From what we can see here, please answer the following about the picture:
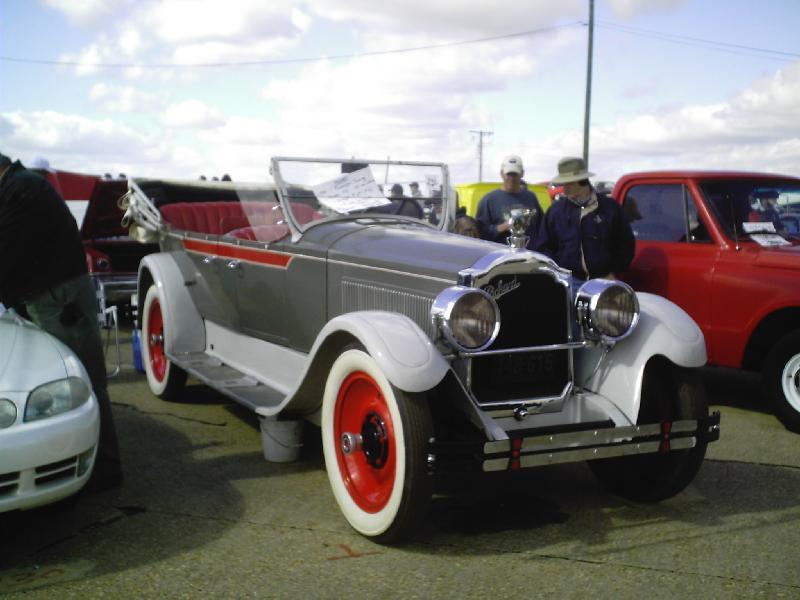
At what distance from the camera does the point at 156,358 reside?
6672mm

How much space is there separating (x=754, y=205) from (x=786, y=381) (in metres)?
1.36

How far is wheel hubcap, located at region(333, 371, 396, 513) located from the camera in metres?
3.73

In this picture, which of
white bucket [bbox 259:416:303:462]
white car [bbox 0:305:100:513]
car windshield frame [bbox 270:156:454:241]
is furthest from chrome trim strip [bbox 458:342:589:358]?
white car [bbox 0:305:100:513]

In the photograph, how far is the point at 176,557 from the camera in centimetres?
352

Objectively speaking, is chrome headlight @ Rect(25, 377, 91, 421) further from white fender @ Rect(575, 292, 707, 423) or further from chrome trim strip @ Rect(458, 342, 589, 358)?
white fender @ Rect(575, 292, 707, 423)

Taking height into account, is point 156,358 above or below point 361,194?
below

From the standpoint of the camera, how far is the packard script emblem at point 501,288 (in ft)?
12.9

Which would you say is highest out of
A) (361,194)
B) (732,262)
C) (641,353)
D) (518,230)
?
(361,194)

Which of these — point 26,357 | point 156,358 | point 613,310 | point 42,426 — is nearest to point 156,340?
point 156,358

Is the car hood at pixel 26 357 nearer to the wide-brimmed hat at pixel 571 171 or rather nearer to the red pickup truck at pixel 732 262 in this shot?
the wide-brimmed hat at pixel 571 171

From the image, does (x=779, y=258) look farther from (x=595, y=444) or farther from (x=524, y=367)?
(x=595, y=444)

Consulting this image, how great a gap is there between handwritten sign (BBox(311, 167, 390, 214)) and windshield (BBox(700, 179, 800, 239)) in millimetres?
2486

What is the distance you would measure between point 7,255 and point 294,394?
5.28ft

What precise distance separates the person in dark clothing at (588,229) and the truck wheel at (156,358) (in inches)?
116
